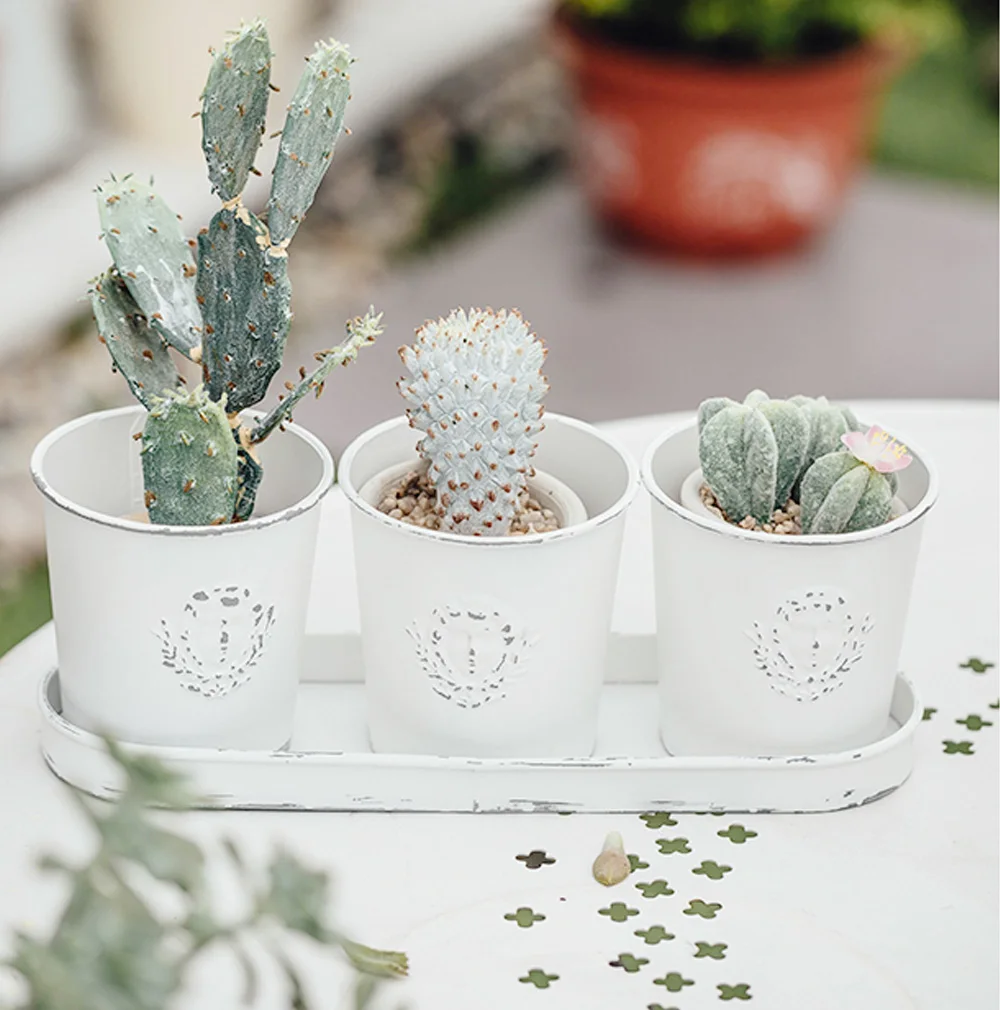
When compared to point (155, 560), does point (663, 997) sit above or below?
below

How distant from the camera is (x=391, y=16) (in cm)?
284

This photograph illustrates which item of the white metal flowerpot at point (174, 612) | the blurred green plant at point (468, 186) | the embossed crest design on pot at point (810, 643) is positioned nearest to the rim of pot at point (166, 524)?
the white metal flowerpot at point (174, 612)

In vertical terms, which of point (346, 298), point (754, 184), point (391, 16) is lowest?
point (346, 298)

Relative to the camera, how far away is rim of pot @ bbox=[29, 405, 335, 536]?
2.70ft

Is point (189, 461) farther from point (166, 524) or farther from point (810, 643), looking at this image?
point (810, 643)

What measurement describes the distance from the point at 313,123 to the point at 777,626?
0.37 m

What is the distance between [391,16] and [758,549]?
2212mm

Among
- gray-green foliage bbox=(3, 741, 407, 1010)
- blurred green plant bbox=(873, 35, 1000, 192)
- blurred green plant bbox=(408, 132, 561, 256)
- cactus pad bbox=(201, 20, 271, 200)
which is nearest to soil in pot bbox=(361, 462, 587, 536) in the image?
cactus pad bbox=(201, 20, 271, 200)

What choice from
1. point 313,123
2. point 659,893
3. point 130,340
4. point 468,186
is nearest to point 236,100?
point 313,123

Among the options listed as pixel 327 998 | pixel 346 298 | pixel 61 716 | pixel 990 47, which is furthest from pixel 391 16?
pixel 327 998

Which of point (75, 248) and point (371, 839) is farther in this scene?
point (75, 248)

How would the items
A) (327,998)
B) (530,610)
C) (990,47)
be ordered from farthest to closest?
(990,47), (530,610), (327,998)

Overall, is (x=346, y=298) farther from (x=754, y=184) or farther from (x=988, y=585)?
(x=988, y=585)

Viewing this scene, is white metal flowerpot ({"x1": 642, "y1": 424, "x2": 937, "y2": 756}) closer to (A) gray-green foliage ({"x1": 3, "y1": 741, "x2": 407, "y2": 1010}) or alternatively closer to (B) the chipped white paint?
(B) the chipped white paint
